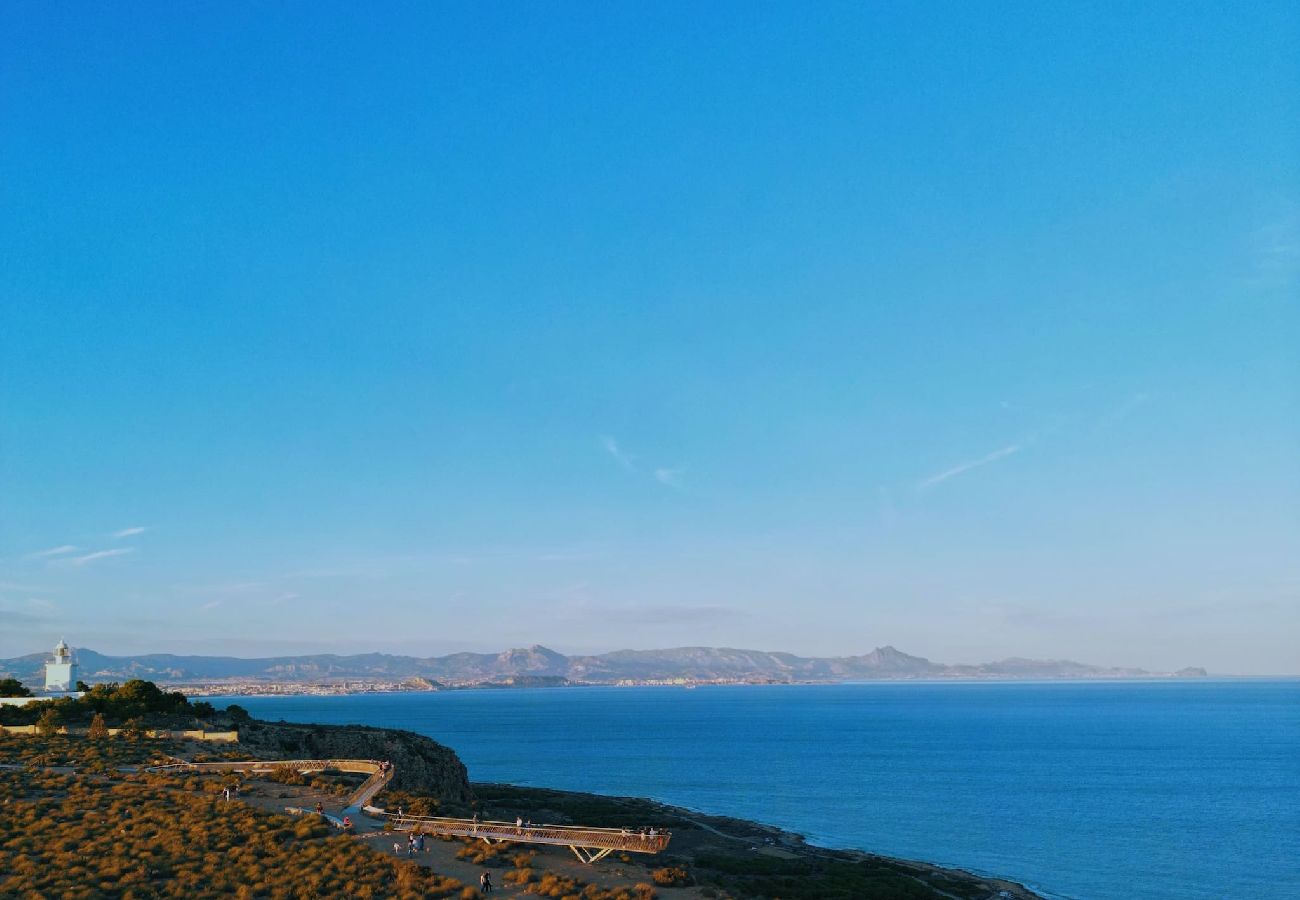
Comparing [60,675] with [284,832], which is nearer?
[284,832]

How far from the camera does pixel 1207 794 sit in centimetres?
9650

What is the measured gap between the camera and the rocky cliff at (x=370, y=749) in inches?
2480

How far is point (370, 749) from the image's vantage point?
67.4 metres

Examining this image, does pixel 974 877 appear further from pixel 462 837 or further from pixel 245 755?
pixel 245 755

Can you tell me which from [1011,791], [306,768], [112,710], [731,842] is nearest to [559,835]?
[306,768]

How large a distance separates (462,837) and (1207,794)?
3669 inches

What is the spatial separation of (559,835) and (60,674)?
89776 millimetres

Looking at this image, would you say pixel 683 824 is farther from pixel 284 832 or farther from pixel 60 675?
pixel 60 675

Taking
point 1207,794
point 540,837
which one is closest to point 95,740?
point 540,837

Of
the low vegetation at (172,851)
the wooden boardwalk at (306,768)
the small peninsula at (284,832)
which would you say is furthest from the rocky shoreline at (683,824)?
the low vegetation at (172,851)

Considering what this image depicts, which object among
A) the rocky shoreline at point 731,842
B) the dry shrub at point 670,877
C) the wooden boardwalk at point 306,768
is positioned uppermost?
the wooden boardwalk at point 306,768

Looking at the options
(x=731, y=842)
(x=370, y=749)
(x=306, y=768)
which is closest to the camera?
(x=306, y=768)

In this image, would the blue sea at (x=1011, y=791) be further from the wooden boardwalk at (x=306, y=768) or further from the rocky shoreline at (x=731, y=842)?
the wooden boardwalk at (x=306, y=768)

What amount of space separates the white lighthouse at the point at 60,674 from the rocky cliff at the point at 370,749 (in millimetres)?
43156
